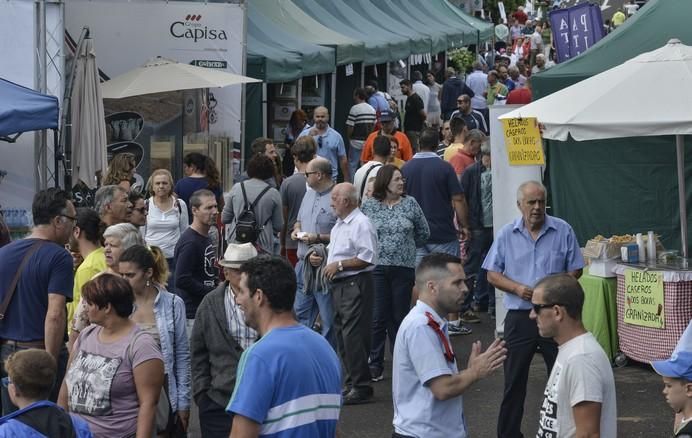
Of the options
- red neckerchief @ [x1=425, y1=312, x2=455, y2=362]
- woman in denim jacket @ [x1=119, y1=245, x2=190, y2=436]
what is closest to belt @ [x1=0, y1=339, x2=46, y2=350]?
woman in denim jacket @ [x1=119, y1=245, x2=190, y2=436]

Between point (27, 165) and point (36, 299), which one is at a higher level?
point (27, 165)

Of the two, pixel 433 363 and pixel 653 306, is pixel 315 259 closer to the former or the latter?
pixel 653 306

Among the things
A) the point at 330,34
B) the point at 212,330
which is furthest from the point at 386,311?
the point at 330,34

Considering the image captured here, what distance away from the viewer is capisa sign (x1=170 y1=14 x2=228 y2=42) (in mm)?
15620

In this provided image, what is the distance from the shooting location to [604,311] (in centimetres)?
1095

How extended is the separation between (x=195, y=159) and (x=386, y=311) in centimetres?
312

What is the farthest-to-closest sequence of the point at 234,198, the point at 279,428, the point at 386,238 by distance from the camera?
1. the point at 234,198
2. the point at 386,238
3. the point at 279,428

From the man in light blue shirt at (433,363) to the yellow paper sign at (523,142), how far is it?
4.66 meters

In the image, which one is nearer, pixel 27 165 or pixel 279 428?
pixel 279 428

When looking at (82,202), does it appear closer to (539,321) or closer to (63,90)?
Answer: (63,90)

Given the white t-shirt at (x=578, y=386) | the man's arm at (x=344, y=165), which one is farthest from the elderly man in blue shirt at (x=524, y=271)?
the man's arm at (x=344, y=165)

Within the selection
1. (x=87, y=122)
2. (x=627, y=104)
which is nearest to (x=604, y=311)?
(x=627, y=104)

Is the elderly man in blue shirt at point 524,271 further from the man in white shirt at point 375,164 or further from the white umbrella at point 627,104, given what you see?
the man in white shirt at point 375,164

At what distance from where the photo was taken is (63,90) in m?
12.9
